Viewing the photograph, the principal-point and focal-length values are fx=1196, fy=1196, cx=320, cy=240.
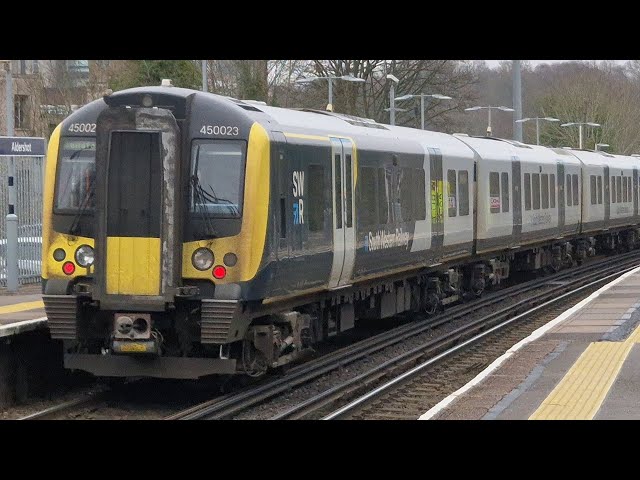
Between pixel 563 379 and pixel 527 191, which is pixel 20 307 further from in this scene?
pixel 527 191

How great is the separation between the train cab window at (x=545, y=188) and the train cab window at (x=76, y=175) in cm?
1794

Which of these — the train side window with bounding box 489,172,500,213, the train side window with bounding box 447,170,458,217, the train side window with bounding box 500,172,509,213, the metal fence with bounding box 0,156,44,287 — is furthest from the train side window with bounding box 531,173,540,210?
the metal fence with bounding box 0,156,44,287

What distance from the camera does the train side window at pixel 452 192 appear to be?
68.5 feet

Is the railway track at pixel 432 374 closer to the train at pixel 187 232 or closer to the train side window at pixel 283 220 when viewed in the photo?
the train at pixel 187 232

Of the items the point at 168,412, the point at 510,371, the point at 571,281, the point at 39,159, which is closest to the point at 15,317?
the point at 168,412

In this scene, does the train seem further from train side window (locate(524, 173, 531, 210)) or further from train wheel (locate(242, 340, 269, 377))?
train side window (locate(524, 173, 531, 210))

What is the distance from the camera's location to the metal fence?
2109 centimetres

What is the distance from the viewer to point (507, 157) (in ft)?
Result: 83.8

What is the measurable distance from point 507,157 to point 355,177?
10.9 m

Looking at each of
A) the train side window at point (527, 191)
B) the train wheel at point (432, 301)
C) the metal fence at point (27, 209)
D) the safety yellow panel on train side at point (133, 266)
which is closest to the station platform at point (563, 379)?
the safety yellow panel on train side at point (133, 266)

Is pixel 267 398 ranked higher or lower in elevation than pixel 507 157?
lower

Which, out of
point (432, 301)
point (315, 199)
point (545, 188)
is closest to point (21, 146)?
point (315, 199)

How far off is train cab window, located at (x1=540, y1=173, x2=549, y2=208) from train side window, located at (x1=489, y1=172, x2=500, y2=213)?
4421 mm

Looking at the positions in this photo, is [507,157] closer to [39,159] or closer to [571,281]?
[571,281]
